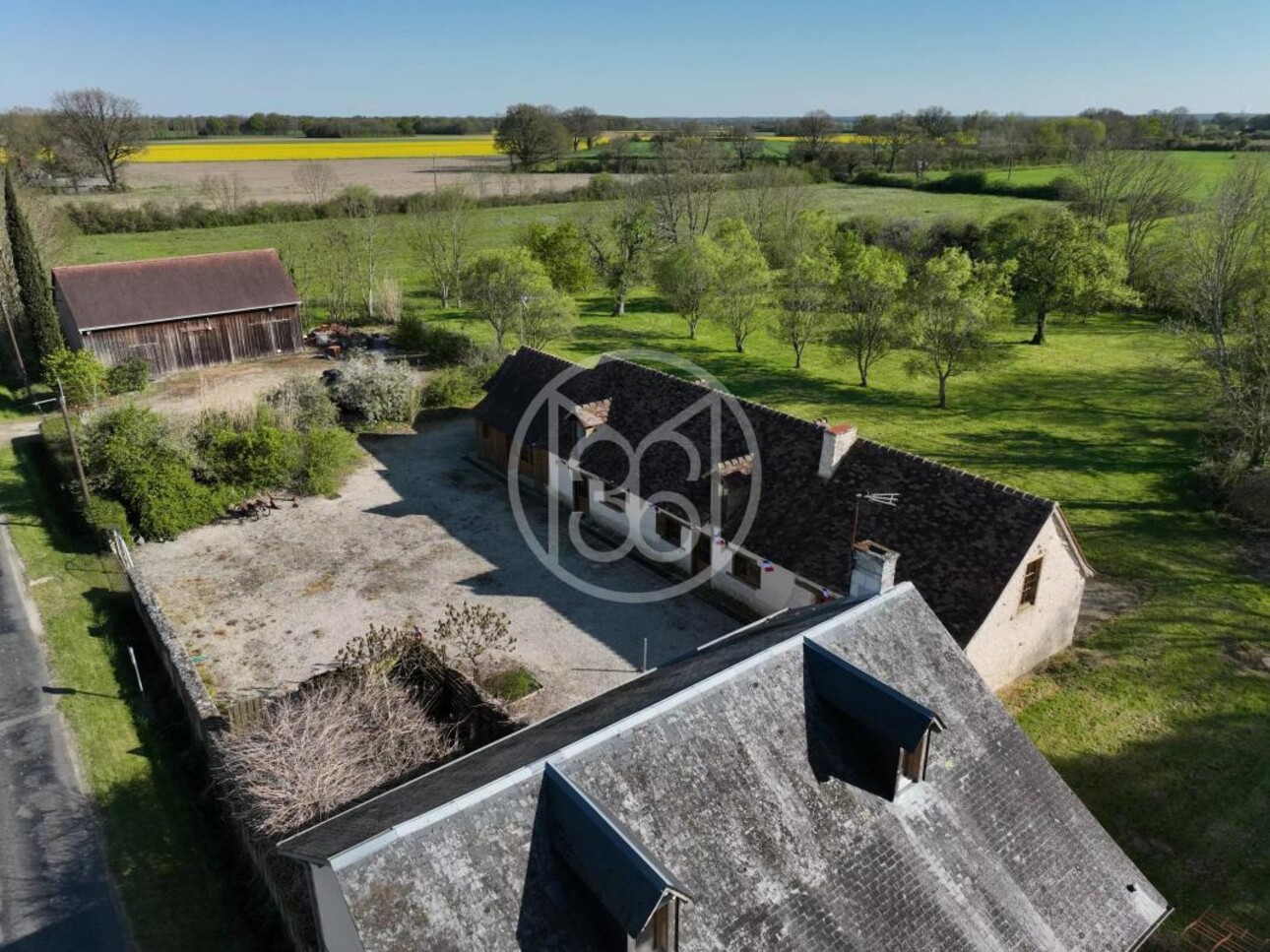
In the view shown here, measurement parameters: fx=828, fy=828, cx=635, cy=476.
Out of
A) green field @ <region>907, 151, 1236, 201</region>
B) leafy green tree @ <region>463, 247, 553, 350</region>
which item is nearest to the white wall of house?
leafy green tree @ <region>463, 247, 553, 350</region>

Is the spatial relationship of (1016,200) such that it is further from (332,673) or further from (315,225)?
(332,673)

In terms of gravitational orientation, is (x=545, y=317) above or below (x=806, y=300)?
below

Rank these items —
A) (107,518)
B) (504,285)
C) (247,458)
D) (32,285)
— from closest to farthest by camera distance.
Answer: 1. (107,518)
2. (247,458)
3. (32,285)
4. (504,285)

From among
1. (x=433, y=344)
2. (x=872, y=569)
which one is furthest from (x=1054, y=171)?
(x=872, y=569)

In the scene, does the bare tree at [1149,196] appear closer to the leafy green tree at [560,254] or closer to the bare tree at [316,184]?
the leafy green tree at [560,254]

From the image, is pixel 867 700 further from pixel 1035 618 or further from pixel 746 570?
pixel 746 570
